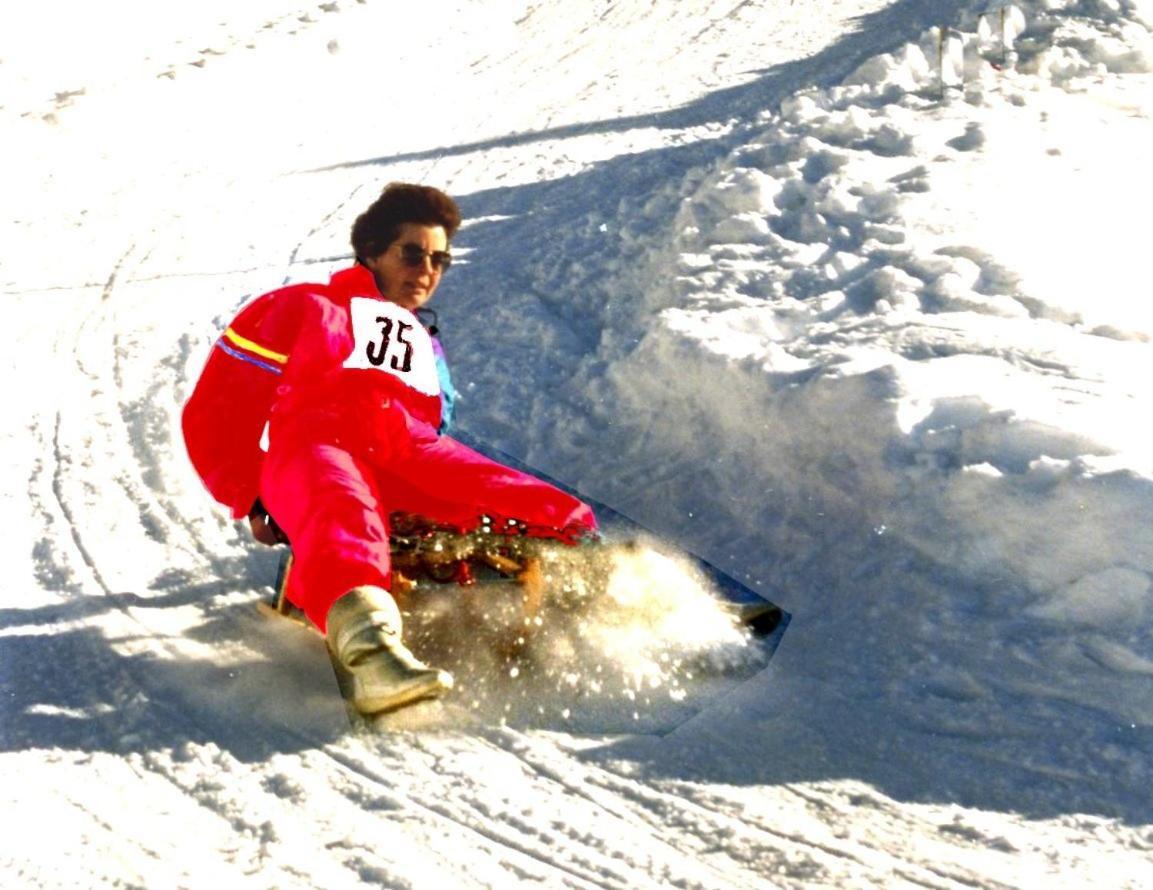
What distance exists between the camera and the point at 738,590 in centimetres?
400

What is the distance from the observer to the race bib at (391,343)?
3855 mm

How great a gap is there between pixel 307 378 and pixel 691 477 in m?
1.45

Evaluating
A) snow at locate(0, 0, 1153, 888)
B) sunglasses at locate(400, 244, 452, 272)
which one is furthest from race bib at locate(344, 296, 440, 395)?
snow at locate(0, 0, 1153, 888)

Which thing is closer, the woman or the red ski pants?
the red ski pants

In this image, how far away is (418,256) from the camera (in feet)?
13.0

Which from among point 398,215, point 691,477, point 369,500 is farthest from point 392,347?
point 691,477

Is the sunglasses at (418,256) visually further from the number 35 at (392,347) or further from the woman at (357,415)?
the number 35 at (392,347)

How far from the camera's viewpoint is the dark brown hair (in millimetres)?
3949

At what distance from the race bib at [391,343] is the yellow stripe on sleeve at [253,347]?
210mm

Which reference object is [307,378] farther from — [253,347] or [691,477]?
[691,477]

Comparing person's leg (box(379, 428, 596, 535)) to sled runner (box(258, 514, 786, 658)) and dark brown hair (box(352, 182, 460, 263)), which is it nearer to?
sled runner (box(258, 514, 786, 658))

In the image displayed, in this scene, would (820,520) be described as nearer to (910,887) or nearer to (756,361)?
(756,361)

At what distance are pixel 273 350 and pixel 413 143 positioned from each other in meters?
4.97

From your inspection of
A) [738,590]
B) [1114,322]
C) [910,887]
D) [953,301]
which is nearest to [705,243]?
[953,301]
